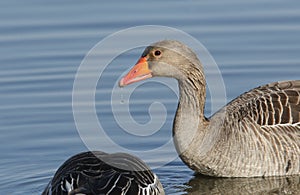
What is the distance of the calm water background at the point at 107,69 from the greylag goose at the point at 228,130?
238mm

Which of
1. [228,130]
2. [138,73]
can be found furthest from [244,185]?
[138,73]

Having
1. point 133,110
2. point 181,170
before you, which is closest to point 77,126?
point 133,110

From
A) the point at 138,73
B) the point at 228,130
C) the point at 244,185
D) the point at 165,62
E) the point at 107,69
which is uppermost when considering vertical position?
the point at 165,62

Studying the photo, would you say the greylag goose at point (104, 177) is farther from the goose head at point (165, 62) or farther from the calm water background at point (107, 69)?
the goose head at point (165, 62)

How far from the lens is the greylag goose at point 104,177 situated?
35.8 ft

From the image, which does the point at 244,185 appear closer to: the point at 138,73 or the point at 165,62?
the point at 165,62

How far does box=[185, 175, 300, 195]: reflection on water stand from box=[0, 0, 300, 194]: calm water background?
0.01m

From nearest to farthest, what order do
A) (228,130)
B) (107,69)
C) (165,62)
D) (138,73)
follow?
1. (138,73)
2. (165,62)
3. (228,130)
4. (107,69)

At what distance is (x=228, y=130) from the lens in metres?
13.6

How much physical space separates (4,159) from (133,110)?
8.00ft

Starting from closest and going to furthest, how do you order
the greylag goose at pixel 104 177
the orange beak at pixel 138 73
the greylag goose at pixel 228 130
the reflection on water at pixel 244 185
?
→ the greylag goose at pixel 104 177
the reflection on water at pixel 244 185
the orange beak at pixel 138 73
the greylag goose at pixel 228 130

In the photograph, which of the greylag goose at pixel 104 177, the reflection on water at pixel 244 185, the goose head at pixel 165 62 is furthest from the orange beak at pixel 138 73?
A: the reflection on water at pixel 244 185

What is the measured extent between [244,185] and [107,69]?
4611 mm

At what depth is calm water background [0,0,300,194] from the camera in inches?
537
